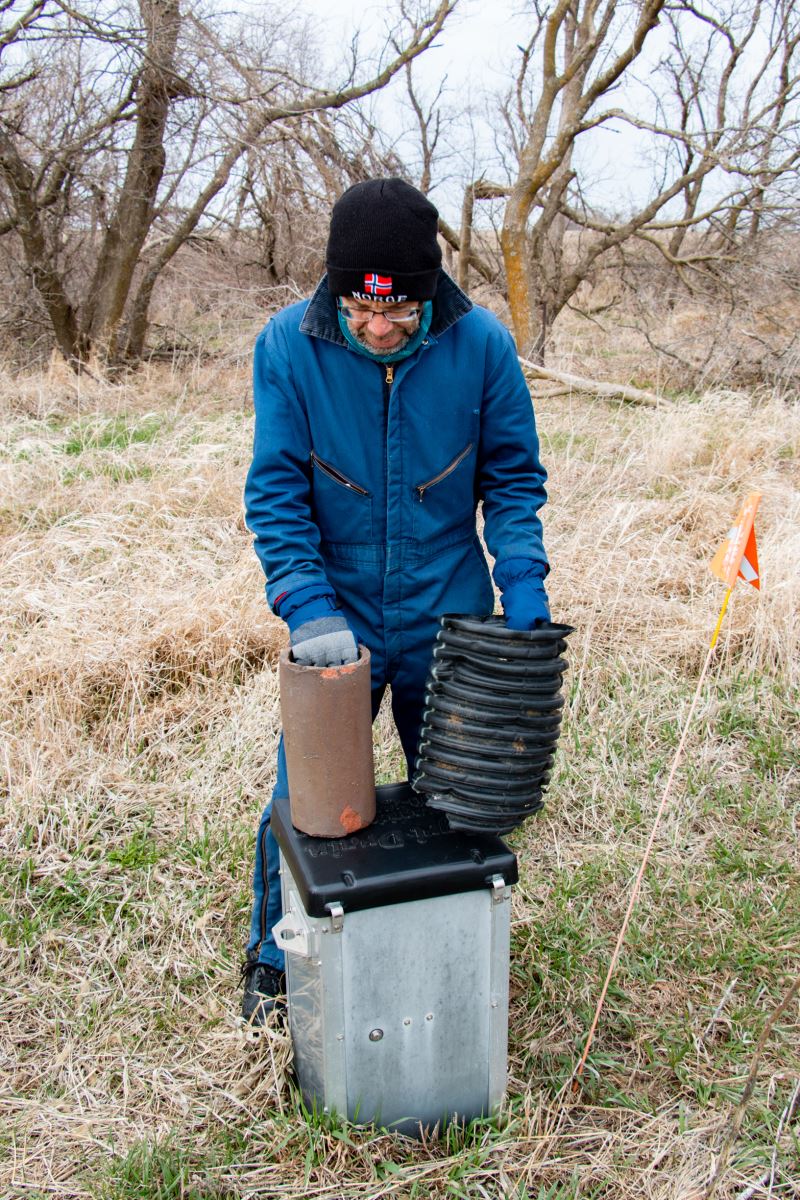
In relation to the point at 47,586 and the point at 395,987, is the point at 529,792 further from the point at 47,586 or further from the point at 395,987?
the point at 47,586

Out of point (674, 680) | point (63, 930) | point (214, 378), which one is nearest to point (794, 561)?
point (674, 680)

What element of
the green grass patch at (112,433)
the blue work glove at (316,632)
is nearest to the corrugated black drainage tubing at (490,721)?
the blue work glove at (316,632)

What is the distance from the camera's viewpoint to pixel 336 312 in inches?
75.1

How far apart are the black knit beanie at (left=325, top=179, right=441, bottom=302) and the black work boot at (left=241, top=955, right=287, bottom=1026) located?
1534 millimetres

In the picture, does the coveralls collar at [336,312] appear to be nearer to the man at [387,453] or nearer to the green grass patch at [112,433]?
the man at [387,453]

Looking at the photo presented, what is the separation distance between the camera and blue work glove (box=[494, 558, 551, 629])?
1.89 metres

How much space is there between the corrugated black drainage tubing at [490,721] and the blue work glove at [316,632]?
0.18 metres

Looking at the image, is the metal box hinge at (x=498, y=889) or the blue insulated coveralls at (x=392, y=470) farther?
the blue insulated coveralls at (x=392, y=470)

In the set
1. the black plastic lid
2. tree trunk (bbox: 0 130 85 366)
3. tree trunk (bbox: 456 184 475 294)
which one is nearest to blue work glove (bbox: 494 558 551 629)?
the black plastic lid

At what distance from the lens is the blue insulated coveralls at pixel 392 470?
1.91m

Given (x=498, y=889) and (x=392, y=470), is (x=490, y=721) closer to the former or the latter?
(x=498, y=889)

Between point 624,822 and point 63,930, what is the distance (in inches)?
66.8

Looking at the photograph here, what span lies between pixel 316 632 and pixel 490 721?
36 cm

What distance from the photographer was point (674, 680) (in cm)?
371
